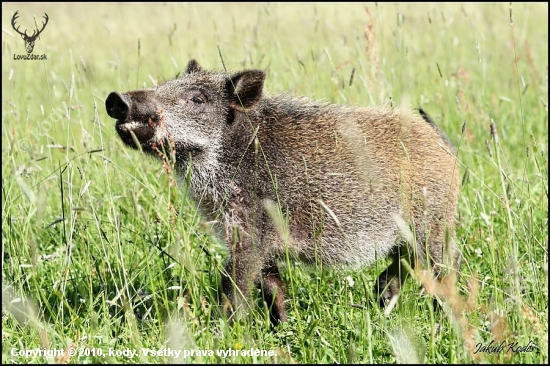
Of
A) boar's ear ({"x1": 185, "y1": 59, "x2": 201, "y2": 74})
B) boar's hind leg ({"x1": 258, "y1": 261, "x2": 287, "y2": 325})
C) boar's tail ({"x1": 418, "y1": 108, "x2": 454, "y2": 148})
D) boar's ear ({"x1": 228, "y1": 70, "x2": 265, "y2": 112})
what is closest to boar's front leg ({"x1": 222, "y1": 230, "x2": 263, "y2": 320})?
boar's hind leg ({"x1": 258, "y1": 261, "x2": 287, "y2": 325})

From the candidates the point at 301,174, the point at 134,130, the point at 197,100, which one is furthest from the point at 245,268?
the point at 197,100

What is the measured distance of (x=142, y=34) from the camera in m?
13.2

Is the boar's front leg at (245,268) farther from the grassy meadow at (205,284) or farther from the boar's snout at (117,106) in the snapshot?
the boar's snout at (117,106)

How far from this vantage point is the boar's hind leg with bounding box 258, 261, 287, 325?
4566mm

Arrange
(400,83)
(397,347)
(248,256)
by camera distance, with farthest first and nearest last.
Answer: (400,83), (248,256), (397,347)

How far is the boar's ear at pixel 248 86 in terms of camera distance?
464cm

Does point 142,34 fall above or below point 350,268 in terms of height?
above

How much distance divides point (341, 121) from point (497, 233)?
1.35 m

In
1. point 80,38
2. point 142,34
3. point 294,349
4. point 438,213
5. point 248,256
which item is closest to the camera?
point 294,349

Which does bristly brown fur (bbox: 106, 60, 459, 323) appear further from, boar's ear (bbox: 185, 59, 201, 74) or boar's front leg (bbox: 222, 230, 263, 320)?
boar's ear (bbox: 185, 59, 201, 74)

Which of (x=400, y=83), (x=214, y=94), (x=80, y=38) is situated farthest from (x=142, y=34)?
(x=214, y=94)

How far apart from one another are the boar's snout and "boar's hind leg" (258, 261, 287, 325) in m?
1.31

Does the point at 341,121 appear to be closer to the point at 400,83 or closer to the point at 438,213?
the point at 438,213

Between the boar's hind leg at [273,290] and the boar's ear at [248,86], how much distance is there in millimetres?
1088
